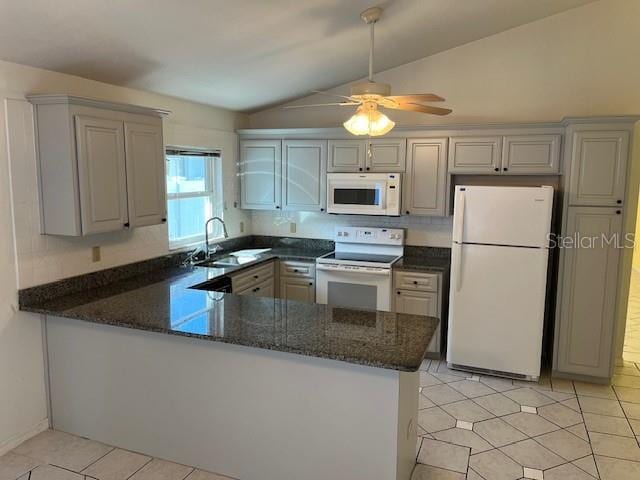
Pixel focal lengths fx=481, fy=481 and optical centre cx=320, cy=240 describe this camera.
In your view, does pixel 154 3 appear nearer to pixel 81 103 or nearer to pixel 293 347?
pixel 81 103

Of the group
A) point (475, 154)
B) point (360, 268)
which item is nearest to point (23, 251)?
point (360, 268)

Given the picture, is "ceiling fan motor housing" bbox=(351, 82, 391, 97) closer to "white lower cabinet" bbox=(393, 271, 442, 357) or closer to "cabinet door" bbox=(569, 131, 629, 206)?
"cabinet door" bbox=(569, 131, 629, 206)

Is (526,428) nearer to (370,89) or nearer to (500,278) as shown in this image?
(500,278)

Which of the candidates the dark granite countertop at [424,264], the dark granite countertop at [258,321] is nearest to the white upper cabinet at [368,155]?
the dark granite countertop at [424,264]

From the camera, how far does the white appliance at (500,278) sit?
3850 mm

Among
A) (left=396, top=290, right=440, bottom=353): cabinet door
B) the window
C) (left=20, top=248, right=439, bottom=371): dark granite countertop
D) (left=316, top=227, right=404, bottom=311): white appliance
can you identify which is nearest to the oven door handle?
(left=316, top=227, right=404, bottom=311): white appliance

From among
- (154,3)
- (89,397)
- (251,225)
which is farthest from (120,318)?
(251,225)

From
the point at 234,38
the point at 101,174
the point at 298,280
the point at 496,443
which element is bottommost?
the point at 496,443

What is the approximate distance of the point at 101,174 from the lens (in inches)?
120

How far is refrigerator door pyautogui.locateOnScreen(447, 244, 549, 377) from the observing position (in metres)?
3.91

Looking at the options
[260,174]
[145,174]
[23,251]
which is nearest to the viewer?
[23,251]

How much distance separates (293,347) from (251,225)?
11.2ft

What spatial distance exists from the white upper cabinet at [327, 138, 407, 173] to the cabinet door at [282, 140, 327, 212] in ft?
0.40

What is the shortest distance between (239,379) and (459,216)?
2341mm
